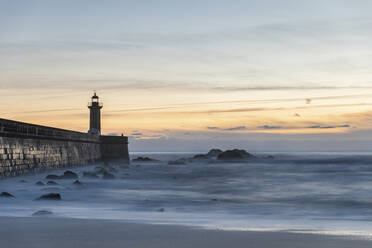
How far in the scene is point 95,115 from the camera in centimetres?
3812

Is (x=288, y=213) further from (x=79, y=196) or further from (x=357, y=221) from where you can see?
(x=79, y=196)

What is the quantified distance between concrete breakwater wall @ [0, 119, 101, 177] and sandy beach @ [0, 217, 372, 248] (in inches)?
378

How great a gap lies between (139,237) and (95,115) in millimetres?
33452

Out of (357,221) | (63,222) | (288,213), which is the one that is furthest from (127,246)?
(288,213)

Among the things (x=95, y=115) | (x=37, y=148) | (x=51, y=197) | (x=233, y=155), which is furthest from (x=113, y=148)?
(x=51, y=197)

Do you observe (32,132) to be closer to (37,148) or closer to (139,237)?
(37,148)

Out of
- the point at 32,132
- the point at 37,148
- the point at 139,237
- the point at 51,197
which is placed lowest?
the point at 139,237

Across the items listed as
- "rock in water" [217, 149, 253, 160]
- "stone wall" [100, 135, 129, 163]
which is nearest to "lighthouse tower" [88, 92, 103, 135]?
"stone wall" [100, 135, 129, 163]

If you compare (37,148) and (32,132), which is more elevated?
(32,132)

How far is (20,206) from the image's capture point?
8438 mm

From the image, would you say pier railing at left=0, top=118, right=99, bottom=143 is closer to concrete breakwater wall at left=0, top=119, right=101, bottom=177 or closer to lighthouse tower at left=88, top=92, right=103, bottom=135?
concrete breakwater wall at left=0, top=119, right=101, bottom=177

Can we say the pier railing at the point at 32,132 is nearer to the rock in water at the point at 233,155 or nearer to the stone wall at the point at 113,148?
the stone wall at the point at 113,148

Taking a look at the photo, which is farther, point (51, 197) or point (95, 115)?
point (95, 115)

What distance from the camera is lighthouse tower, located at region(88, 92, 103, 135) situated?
37781 mm
